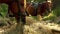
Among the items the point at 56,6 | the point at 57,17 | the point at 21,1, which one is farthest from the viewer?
the point at 57,17

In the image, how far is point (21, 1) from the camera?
2.01m

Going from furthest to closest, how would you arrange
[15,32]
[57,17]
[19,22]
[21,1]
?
[57,17]
[15,32]
[19,22]
[21,1]

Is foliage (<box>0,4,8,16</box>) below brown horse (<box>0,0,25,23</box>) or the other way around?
below

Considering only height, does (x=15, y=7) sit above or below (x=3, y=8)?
above


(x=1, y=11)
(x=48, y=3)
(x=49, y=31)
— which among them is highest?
(x=48, y=3)

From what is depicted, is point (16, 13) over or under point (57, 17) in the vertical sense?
over

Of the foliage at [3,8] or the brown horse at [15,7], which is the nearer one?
the brown horse at [15,7]

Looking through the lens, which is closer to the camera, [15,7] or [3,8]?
[15,7]

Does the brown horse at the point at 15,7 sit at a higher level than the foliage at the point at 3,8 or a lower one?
higher

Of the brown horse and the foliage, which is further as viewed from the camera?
the foliage

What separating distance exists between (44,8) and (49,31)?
1.36 feet

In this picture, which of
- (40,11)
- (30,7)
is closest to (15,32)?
(30,7)

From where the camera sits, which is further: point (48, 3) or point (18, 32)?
point (48, 3)

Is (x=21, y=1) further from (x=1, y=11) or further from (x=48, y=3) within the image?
(x=1, y=11)
